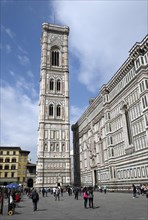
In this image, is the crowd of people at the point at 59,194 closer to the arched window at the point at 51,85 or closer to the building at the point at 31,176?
the building at the point at 31,176

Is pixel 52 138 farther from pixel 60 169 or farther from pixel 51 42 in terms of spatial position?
pixel 51 42

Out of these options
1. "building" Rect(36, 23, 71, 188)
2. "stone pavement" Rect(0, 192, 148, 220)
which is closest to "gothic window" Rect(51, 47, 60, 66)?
"building" Rect(36, 23, 71, 188)

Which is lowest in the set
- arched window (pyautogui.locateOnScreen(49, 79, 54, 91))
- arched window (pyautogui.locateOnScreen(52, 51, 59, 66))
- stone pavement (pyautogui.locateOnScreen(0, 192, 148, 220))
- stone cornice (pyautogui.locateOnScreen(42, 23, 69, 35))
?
stone pavement (pyautogui.locateOnScreen(0, 192, 148, 220))

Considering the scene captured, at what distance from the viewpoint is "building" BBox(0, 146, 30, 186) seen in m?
76.9

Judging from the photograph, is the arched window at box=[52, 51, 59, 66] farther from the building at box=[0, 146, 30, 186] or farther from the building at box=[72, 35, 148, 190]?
the building at box=[0, 146, 30, 186]

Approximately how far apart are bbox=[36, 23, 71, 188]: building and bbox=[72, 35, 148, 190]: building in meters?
8.55

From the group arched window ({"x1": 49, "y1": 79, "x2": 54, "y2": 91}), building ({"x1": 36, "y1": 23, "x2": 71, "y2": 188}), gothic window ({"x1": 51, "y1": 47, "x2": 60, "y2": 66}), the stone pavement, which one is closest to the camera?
the stone pavement

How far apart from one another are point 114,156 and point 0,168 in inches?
2030

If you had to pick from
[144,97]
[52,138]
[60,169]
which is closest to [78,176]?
[60,169]

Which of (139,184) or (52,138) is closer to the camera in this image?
(139,184)

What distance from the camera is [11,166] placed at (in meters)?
78.2

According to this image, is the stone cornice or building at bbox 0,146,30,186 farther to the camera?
building at bbox 0,146,30,186

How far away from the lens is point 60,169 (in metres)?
59.5

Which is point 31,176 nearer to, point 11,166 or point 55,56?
point 11,166
